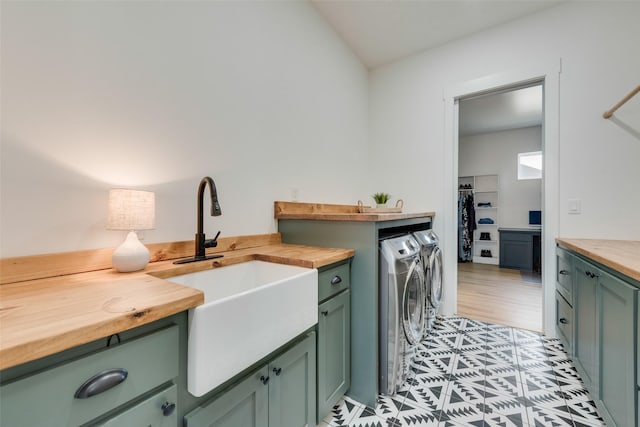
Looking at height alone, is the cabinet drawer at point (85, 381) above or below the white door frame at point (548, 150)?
below

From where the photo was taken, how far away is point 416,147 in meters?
2.86

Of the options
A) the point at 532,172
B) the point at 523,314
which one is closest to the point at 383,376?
the point at 523,314

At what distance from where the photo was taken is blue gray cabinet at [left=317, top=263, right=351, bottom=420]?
50.2 inches

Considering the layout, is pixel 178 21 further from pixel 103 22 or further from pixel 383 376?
pixel 383 376

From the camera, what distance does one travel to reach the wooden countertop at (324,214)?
1.47m

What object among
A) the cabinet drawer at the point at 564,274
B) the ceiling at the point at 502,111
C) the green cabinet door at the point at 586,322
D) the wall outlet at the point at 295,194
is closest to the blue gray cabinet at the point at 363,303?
the wall outlet at the point at 295,194

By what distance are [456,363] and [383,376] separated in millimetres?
696

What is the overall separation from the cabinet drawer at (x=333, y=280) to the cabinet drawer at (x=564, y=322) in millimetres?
1567

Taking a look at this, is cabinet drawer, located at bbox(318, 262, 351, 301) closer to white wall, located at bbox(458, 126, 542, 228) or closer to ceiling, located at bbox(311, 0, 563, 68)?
ceiling, located at bbox(311, 0, 563, 68)

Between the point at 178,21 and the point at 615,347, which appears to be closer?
the point at 615,347

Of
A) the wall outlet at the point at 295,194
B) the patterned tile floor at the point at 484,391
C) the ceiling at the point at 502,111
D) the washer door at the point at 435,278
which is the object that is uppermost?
the ceiling at the point at 502,111

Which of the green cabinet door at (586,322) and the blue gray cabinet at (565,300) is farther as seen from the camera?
the blue gray cabinet at (565,300)

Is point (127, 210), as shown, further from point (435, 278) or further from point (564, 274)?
point (564, 274)

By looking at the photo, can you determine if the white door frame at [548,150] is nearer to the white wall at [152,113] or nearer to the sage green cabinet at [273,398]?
the white wall at [152,113]
